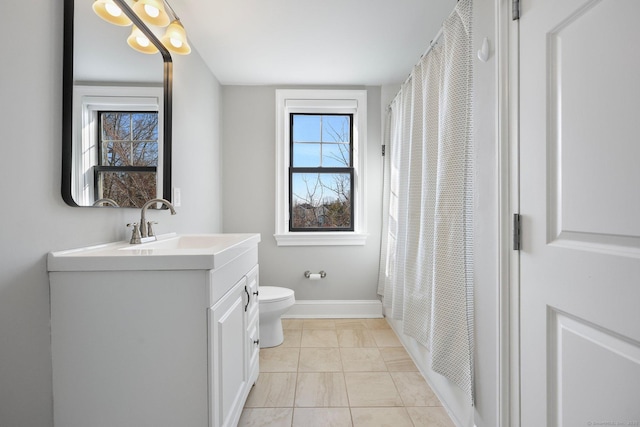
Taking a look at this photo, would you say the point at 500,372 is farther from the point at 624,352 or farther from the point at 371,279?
the point at 371,279

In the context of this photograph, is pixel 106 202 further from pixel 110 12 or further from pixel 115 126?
pixel 110 12

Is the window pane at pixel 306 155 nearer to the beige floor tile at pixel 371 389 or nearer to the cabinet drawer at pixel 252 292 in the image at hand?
the cabinet drawer at pixel 252 292

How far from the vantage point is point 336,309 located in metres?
2.99

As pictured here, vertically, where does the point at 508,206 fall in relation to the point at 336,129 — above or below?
below

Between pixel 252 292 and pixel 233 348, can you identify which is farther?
pixel 252 292

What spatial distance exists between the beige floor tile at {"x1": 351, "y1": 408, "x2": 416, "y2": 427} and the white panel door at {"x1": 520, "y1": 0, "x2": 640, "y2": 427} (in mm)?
682

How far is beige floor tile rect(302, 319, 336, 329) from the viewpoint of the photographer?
9.05 feet

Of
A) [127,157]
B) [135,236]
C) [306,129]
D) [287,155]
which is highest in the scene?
[306,129]

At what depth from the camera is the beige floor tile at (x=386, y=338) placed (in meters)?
2.42

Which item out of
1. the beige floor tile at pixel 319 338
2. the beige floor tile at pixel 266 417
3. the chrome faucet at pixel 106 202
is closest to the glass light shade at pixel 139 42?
the chrome faucet at pixel 106 202

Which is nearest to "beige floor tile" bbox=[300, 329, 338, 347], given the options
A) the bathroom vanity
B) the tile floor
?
the tile floor

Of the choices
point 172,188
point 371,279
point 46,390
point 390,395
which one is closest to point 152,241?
point 172,188

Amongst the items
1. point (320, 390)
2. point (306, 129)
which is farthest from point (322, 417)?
point (306, 129)

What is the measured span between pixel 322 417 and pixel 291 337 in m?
1.01
